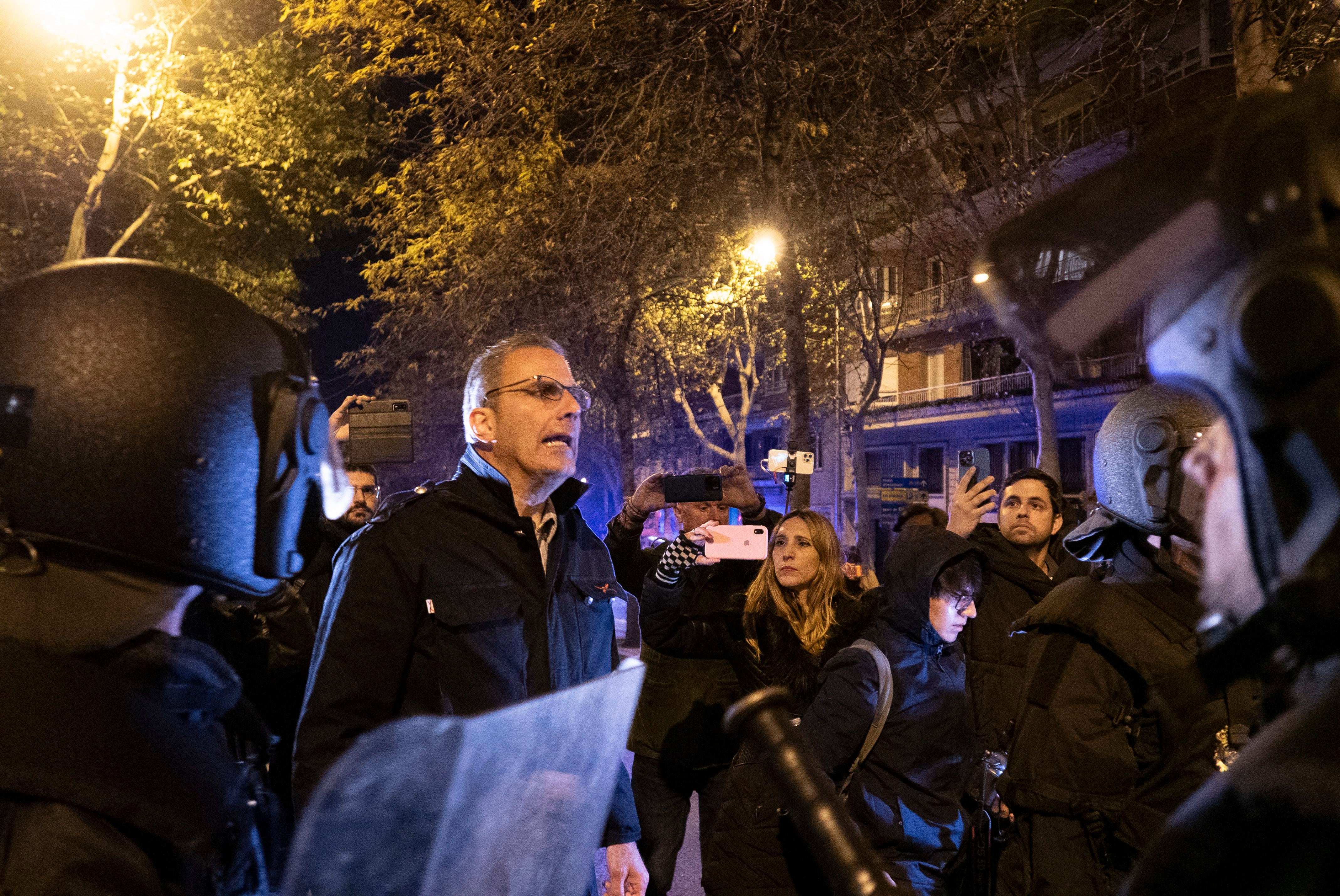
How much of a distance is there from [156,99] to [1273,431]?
43.0 feet

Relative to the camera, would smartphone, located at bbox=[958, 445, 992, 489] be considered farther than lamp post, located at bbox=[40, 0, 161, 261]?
No

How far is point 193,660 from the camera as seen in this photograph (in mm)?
1378

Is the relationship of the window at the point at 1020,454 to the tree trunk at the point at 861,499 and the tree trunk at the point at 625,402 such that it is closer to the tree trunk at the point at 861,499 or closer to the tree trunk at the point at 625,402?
the tree trunk at the point at 861,499

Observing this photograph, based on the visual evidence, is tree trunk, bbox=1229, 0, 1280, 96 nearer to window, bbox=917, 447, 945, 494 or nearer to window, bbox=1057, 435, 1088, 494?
window, bbox=1057, 435, 1088, 494

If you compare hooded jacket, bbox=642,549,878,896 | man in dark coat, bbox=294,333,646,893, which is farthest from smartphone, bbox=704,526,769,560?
man in dark coat, bbox=294,333,646,893

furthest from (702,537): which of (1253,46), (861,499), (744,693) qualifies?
(861,499)

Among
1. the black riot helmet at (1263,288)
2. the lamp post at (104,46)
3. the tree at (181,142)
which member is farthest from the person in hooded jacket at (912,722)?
the tree at (181,142)

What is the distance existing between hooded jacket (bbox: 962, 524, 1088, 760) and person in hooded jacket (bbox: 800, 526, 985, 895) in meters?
0.99

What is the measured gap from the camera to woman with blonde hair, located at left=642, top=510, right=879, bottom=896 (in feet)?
14.1

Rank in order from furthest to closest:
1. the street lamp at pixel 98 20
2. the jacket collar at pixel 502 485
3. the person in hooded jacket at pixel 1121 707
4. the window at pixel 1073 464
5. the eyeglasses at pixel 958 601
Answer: the window at pixel 1073 464 < the street lamp at pixel 98 20 < the eyeglasses at pixel 958 601 < the jacket collar at pixel 502 485 < the person in hooded jacket at pixel 1121 707

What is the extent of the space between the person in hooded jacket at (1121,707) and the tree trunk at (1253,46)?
4653mm

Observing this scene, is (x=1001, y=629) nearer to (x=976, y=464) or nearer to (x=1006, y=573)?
(x=1006, y=573)

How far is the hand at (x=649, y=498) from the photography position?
5195 millimetres

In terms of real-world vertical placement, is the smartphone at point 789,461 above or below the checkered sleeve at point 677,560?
above
